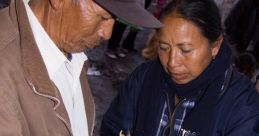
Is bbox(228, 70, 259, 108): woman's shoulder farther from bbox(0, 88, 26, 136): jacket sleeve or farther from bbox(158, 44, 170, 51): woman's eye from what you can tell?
bbox(0, 88, 26, 136): jacket sleeve

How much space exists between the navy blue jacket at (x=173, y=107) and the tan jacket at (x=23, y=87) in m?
0.83

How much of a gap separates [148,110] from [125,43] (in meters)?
5.02

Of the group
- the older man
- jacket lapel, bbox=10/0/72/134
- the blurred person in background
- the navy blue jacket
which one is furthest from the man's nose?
the blurred person in background

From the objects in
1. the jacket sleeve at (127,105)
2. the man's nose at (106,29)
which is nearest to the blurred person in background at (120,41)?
the jacket sleeve at (127,105)

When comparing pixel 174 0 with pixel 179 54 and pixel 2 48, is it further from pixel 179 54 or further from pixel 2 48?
pixel 2 48

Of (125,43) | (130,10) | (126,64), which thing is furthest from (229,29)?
(130,10)

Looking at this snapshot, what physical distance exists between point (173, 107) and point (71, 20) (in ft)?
3.15

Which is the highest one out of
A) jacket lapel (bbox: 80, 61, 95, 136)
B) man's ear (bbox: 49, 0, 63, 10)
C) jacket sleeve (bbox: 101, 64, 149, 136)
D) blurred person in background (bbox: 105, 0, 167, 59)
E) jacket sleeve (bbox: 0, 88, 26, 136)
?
man's ear (bbox: 49, 0, 63, 10)

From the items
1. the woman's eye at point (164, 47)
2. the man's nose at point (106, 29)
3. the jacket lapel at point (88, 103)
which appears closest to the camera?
the man's nose at point (106, 29)

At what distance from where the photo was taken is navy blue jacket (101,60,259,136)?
217 centimetres

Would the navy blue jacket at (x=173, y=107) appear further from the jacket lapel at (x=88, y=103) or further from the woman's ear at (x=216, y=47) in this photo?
the jacket lapel at (x=88, y=103)

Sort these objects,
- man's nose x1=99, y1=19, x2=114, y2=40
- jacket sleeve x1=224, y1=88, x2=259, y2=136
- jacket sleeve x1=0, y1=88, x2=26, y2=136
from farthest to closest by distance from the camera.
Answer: jacket sleeve x1=224, y1=88, x2=259, y2=136 → man's nose x1=99, y1=19, x2=114, y2=40 → jacket sleeve x1=0, y1=88, x2=26, y2=136

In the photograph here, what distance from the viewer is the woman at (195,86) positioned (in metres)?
2.19

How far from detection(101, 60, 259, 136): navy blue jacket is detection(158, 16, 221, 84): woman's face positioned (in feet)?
0.46
